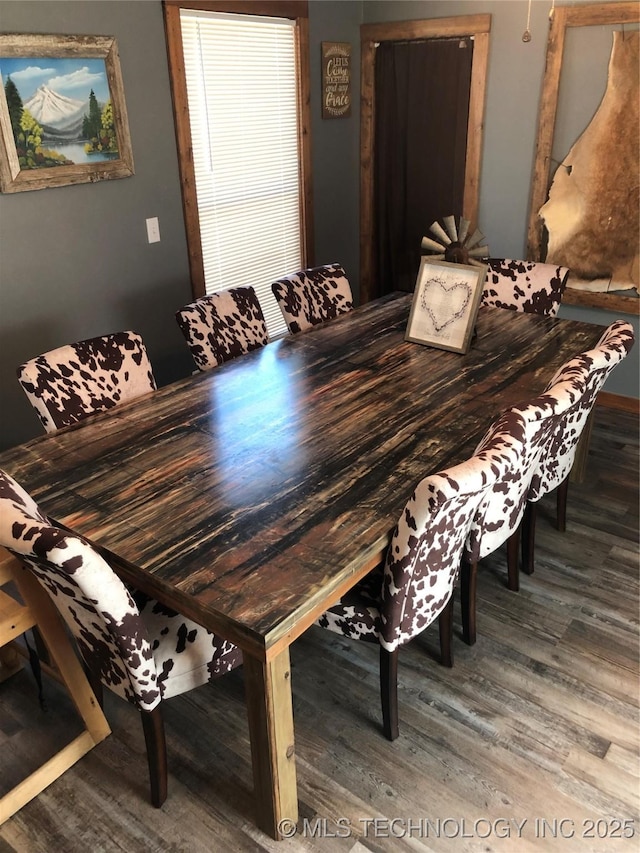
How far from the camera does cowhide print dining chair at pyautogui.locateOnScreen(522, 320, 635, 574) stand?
2.00 m

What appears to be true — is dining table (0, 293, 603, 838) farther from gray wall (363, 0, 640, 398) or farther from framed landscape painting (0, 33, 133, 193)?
gray wall (363, 0, 640, 398)

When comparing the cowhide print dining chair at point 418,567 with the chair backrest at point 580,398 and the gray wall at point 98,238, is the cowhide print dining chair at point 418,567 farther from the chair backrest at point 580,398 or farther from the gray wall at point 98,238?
the gray wall at point 98,238

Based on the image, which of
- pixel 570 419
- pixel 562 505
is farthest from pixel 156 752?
pixel 562 505

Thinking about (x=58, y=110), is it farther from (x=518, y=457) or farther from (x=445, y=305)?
(x=518, y=457)

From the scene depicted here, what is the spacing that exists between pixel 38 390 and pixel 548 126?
3071mm

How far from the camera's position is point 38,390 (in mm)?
2162

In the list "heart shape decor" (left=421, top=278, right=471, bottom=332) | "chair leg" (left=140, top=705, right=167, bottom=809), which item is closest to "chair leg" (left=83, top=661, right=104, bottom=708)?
"chair leg" (left=140, top=705, right=167, bottom=809)

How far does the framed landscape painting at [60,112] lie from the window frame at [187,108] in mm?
331

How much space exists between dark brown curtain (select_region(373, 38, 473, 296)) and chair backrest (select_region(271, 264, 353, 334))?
1.38 meters

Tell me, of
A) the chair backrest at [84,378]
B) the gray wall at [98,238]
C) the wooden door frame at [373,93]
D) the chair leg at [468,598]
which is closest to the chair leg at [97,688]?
Answer: the chair backrest at [84,378]

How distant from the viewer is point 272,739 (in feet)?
4.97

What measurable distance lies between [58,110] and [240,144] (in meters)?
1.18

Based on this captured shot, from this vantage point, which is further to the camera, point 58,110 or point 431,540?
point 58,110

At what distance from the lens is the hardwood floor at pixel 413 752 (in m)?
1.70
